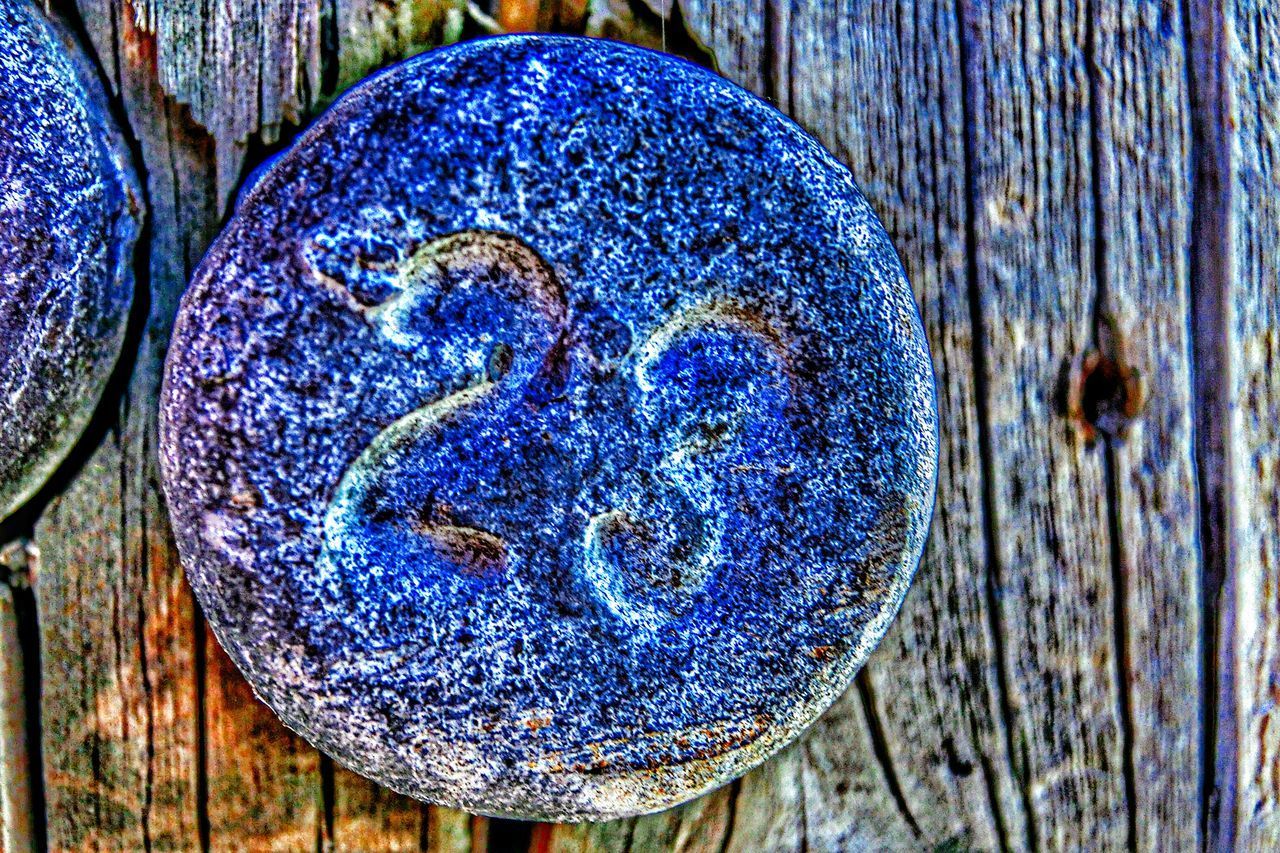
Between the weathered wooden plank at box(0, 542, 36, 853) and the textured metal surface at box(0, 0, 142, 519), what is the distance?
0.09 metres

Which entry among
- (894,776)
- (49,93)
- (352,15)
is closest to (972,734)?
(894,776)

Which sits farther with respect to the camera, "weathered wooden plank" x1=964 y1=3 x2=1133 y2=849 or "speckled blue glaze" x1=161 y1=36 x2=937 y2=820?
"weathered wooden plank" x1=964 y1=3 x2=1133 y2=849

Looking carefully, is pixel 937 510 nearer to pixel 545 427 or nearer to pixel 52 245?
pixel 545 427

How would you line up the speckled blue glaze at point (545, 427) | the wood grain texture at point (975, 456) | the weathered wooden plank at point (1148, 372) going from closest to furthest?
the speckled blue glaze at point (545, 427)
the wood grain texture at point (975, 456)
the weathered wooden plank at point (1148, 372)

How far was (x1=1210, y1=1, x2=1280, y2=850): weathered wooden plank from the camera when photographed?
4.11 ft

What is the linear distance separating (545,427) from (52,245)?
0.60m

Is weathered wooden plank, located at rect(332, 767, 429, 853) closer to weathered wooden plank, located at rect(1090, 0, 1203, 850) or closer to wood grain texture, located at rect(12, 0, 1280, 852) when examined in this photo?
wood grain texture, located at rect(12, 0, 1280, 852)

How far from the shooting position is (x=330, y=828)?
117cm

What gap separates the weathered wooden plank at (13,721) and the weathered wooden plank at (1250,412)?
1.66m

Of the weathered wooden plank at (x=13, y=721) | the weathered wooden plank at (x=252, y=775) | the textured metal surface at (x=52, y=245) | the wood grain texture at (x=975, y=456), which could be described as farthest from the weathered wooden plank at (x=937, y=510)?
the weathered wooden plank at (x=13, y=721)

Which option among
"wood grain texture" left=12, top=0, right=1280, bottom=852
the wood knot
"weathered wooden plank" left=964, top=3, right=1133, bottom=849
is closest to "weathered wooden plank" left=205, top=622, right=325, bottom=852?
"wood grain texture" left=12, top=0, right=1280, bottom=852

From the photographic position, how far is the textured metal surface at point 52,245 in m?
0.99

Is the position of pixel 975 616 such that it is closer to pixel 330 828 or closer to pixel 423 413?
pixel 423 413

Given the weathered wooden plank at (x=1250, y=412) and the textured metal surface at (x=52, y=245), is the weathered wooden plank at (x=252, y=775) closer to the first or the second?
the textured metal surface at (x=52, y=245)
